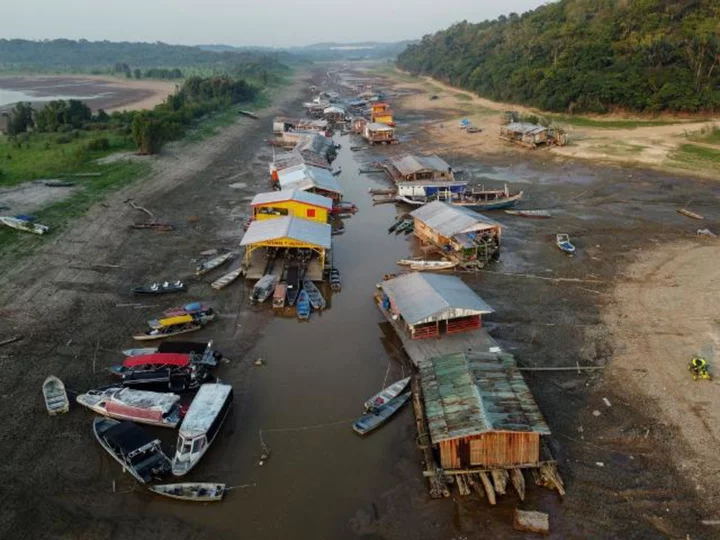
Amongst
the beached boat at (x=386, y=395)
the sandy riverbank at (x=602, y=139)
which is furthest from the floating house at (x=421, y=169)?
the beached boat at (x=386, y=395)

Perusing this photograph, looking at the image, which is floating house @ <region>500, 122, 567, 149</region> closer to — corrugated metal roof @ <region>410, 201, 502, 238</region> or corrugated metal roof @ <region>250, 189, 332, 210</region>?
corrugated metal roof @ <region>410, 201, 502, 238</region>

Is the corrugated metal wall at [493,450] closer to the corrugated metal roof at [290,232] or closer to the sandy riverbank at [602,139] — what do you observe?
the corrugated metal roof at [290,232]

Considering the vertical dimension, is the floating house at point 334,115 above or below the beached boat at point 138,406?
above

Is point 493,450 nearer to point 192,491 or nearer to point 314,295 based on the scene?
point 192,491

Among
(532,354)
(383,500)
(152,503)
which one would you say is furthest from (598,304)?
(152,503)

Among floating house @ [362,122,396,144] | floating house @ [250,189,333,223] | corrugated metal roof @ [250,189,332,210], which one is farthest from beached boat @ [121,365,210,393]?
floating house @ [362,122,396,144]

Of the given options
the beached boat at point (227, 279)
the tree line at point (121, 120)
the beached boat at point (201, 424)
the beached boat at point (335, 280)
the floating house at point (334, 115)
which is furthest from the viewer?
the floating house at point (334, 115)

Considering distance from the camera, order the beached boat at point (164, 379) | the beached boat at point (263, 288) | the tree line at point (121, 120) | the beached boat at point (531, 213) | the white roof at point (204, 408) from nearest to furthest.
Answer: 1. the white roof at point (204, 408)
2. the beached boat at point (164, 379)
3. the beached boat at point (263, 288)
4. the beached boat at point (531, 213)
5. the tree line at point (121, 120)

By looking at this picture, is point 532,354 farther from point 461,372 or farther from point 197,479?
point 197,479
